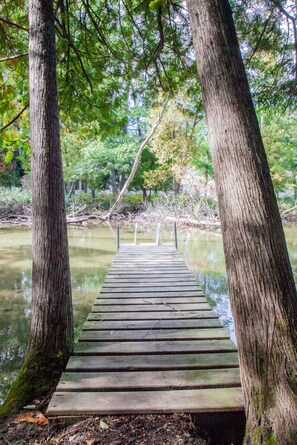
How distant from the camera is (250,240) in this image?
1657 millimetres

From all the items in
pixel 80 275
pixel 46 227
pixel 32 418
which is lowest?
pixel 80 275

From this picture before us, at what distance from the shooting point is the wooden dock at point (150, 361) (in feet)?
6.75

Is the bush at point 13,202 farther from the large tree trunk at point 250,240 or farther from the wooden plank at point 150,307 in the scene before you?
the large tree trunk at point 250,240

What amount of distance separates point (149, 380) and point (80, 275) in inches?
208

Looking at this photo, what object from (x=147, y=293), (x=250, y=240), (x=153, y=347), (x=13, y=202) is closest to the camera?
(x=250, y=240)

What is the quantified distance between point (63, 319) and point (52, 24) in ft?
7.98

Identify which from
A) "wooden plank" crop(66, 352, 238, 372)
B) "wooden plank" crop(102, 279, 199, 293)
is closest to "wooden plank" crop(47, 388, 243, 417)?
"wooden plank" crop(66, 352, 238, 372)

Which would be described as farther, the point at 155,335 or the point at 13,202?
the point at 13,202

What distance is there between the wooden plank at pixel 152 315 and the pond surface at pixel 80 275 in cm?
101

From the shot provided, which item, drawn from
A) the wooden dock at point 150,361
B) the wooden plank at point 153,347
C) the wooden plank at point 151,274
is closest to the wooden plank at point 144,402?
the wooden dock at point 150,361

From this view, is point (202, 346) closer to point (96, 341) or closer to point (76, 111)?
point (96, 341)

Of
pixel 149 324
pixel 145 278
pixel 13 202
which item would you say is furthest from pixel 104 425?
pixel 13 202

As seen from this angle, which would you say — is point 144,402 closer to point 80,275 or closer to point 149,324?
point 149,324

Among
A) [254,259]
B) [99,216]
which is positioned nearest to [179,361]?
[254,259]
